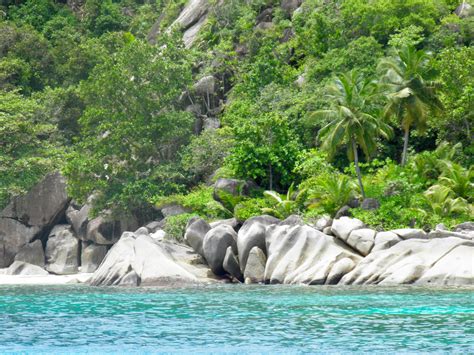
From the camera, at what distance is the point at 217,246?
119 ft

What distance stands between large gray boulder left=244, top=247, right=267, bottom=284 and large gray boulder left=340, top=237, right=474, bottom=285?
4.63 m

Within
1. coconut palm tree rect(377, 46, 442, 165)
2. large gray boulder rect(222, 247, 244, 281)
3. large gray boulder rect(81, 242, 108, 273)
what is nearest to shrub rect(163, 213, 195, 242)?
large gray boulder rect(222, 247, 244, 281)

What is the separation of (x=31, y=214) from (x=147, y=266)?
55.8 feet

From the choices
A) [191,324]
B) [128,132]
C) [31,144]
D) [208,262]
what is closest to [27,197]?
[31,144]

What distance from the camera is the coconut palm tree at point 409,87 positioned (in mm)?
40500

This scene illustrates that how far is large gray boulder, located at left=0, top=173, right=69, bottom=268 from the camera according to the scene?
48562 millimetres

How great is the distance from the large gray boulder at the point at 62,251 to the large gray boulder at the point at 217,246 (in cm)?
1389

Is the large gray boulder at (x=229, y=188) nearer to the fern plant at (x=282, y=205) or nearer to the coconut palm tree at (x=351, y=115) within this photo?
the fern plant at (x=282, y=205)

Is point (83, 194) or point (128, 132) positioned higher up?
point (128, 132)

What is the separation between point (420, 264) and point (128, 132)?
2241 cm

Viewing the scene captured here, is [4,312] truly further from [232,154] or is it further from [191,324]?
[232,154]

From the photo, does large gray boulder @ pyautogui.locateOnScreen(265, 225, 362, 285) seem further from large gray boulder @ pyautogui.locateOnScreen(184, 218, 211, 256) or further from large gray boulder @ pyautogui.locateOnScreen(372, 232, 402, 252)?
large gray boulder @ pyautogui.locateOnScreen(184, 218, 211, 256)

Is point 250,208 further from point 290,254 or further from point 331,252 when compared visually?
point 331,252

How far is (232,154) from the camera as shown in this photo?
46.1 metres
